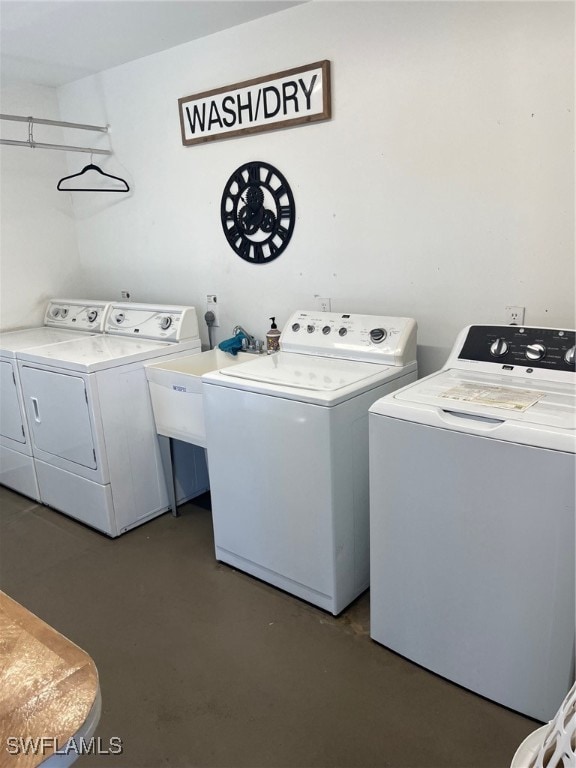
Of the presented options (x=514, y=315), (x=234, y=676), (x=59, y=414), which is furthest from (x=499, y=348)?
(x=59, y=414)

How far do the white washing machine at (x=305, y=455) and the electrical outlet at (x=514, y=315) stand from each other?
1.21 ft

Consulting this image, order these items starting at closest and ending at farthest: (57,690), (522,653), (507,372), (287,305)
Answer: (57,690), (522,653), (507,372), (287,305)

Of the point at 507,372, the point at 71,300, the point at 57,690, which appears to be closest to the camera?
the point at 57,690

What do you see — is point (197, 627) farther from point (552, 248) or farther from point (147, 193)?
point (147, 193)

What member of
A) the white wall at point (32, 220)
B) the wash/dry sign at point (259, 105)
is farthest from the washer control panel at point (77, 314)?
the wash/dry sign at point (259, 105)

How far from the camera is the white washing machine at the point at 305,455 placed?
201cm

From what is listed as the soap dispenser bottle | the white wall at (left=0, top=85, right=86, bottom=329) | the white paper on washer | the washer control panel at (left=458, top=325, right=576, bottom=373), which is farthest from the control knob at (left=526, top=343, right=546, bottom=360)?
the white wall at (left=0, top=85, right=86, bottom=329)

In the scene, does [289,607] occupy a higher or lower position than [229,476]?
lower

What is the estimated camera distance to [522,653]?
1615 mm

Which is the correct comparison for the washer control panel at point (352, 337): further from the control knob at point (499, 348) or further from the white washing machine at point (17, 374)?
the white washing machine at point (17, 374)

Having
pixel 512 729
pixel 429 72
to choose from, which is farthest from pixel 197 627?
pixel 429 72

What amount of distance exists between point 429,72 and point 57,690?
232cm

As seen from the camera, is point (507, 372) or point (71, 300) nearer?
point (507, 372)

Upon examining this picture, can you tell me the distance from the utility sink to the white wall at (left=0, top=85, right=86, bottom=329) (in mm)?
1512
